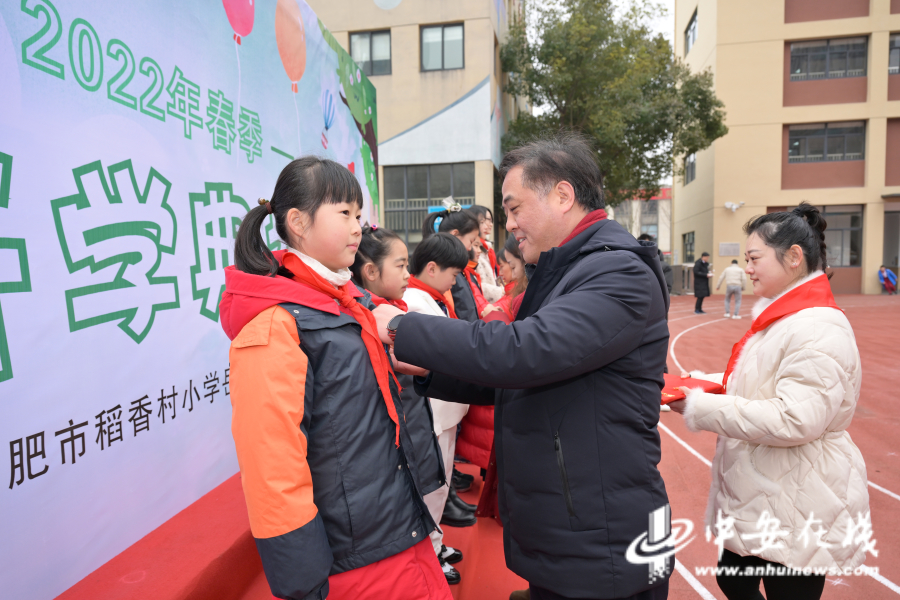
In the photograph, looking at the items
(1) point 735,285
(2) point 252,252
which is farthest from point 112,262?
(1) point 735,285

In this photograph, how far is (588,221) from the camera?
157 centimetres

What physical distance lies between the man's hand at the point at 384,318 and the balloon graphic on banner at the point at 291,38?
9.08ft

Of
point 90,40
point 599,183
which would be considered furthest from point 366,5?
point 599,183

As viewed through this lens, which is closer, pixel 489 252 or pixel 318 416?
pixel 318 416

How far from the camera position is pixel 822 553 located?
1.85 meters

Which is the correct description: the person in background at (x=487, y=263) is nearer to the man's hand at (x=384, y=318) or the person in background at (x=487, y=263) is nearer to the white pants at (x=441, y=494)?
the white pants at (x=441, y=494)

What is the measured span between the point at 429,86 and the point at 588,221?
1404cm

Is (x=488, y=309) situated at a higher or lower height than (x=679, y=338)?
higher

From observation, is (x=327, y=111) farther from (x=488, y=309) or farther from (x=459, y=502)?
(x=459, y=502)

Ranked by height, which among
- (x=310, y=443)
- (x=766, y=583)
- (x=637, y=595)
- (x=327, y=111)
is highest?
(x=327, y=111)

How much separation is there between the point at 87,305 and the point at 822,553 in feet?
9.07

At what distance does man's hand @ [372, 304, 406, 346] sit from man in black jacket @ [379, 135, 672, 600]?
0.31ft

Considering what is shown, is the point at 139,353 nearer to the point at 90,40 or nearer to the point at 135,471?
the point at 135,471

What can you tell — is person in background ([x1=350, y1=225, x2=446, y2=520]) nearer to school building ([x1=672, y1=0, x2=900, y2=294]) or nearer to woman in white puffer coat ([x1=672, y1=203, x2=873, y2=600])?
woman in white puffer coat ([x1=672, y1=203, x2=873, y2=600])
